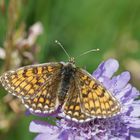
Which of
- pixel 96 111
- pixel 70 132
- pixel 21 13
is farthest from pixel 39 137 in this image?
pixel 21 13

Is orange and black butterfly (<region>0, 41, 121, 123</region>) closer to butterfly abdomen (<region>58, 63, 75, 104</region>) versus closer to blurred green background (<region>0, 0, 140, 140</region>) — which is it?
butterfly abdomen (<region>58, 63, 75, 104</region>)

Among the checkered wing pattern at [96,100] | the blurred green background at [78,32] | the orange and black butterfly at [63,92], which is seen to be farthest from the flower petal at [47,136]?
the blurred green background at [78,32]

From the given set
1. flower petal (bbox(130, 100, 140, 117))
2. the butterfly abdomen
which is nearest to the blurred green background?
the butterfly abdomen

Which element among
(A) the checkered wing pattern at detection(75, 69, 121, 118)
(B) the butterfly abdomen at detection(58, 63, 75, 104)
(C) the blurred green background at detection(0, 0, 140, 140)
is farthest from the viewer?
(C) the blurred green background at detection(0, 0, 140, 140)

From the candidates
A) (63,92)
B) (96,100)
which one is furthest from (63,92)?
(96,100)

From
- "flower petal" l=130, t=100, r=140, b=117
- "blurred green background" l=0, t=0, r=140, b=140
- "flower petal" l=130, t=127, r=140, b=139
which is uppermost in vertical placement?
"blurred green background" l=0, t=0, r=140, b=140

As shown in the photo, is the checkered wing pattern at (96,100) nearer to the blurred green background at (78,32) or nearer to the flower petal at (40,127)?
the flower petal at (40,127)
